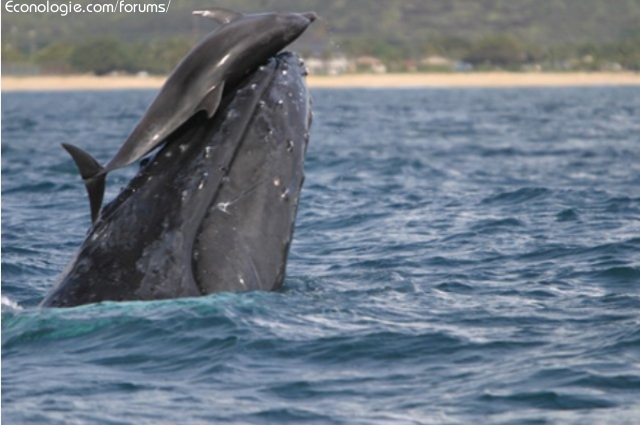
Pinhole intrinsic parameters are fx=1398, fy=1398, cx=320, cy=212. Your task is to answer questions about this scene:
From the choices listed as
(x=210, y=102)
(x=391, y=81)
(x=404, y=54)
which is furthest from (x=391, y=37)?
(x=210, y=102)

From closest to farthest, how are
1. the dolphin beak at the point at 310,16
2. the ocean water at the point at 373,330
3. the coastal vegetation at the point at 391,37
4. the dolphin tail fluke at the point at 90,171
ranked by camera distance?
1. the ocean water at the point at 373,330
2. the dolphin tail fluke at the point at 90,171
3. the dolphin beak at the point at 310,16
4. the coastal vegetation at the point at 391,37

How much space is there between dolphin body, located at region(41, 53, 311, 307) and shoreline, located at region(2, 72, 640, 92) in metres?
115

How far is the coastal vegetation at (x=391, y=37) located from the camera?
13212cm

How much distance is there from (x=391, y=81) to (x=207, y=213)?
120 meters

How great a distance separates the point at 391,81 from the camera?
127 m

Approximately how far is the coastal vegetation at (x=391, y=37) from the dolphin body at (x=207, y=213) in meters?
113

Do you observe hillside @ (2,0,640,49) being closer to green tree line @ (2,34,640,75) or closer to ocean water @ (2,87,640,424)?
green tree line @ (2,34,640,75)

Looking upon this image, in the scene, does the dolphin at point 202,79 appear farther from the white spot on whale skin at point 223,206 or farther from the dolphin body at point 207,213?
the white spot on whale skin at point 223,206

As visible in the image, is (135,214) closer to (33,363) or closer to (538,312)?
(33,363)

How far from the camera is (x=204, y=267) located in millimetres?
7309

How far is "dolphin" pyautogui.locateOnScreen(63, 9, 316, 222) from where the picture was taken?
7.02 meters

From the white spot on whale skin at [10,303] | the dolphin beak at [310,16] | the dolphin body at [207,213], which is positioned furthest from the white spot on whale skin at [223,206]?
the white spot on whale skin at [10,303]

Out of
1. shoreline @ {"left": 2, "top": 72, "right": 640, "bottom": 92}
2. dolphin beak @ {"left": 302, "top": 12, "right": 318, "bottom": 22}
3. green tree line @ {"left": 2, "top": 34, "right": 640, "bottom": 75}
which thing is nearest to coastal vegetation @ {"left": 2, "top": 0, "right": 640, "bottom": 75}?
green tree line @ {"left": 2, "top": 34, "right": 640, "bottom": 75}

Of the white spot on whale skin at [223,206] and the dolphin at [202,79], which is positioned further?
the white spot on whale skin at [223,206]
